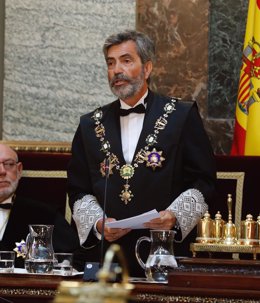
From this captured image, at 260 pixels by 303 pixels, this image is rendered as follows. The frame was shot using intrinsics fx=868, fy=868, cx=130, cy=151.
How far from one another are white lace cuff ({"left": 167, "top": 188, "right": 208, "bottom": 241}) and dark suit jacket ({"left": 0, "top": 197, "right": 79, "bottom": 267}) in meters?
0.85

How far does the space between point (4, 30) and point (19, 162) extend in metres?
1.35

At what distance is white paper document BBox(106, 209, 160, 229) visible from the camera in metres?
3.32

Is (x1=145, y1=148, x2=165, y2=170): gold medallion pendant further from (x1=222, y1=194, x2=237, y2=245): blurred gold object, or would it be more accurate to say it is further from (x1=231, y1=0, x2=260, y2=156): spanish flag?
(x1=231, y1=0, x2=260, y2=156): spanish flag

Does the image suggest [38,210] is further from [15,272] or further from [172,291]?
[172,291]

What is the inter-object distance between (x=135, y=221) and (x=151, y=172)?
693 mm

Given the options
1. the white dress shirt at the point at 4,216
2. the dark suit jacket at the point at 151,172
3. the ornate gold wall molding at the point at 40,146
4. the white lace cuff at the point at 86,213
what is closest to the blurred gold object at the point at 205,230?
the dark suit jacket at the point at 151,172

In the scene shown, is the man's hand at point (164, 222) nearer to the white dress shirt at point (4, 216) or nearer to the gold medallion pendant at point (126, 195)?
the gold medallion pendant at point (126, 195)

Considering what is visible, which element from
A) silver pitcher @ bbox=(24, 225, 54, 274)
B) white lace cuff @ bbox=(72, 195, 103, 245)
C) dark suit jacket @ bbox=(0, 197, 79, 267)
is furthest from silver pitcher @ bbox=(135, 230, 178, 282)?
dark suit jacket @ bbox=(0, 197, 79, 267)

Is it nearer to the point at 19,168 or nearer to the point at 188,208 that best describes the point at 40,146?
the point at 19,168

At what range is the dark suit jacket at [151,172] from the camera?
12.9 feet

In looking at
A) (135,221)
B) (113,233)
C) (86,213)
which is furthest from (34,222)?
(135,221)

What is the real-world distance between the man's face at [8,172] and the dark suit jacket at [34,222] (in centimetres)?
13

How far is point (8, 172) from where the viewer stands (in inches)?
187

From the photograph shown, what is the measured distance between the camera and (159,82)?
589cm
